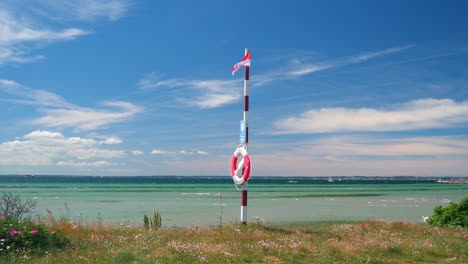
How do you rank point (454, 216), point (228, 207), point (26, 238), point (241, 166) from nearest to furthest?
point (26, 238) < point (241, 166) < point (454, 216) < point (228, 207)

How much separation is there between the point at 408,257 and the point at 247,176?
5811mm

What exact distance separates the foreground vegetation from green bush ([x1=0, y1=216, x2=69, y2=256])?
26 cm

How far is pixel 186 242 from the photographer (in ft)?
33.2

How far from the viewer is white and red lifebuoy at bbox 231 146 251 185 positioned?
13555mm

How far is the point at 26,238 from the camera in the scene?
8.73 meters

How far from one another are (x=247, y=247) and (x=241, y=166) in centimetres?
460

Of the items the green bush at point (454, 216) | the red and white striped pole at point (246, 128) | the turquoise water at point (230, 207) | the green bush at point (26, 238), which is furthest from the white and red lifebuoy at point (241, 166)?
the green bush at point (454, 216)

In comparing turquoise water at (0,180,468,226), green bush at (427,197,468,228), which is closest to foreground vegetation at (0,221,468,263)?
green bush at (427,197,468,228)

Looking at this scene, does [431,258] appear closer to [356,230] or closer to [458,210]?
[356,230]

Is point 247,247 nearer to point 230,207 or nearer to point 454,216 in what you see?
point 454,216

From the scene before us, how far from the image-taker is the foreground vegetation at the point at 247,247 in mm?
8336

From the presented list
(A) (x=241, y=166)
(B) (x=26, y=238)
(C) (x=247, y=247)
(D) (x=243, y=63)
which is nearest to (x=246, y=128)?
(A) (x=241, y=166)

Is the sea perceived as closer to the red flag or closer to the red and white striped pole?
the red and white striped pole

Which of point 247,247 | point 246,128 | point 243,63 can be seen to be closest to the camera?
point 247,247
